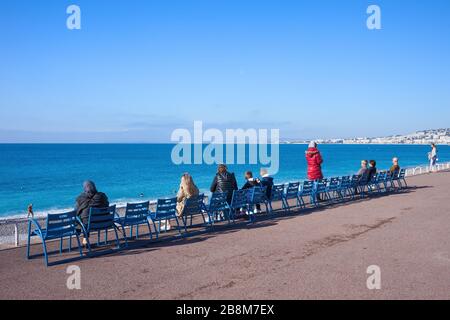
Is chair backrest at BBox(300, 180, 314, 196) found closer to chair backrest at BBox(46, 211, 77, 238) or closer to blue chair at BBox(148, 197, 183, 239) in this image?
blue chair at BBox(148, 197, 183, 239)

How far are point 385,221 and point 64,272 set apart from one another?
23.2 feet

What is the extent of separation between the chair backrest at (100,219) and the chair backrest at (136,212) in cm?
57

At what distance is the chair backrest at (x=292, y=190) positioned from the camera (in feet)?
43.5

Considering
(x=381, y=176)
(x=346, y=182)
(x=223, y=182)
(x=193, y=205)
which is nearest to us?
(x=193, y=205)

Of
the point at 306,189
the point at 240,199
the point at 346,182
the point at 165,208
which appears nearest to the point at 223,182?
the point at 240,199

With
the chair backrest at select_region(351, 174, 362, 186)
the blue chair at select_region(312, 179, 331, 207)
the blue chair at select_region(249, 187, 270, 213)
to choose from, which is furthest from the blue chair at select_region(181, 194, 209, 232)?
the chair backrest at select_region(351, 174, 362, 186)

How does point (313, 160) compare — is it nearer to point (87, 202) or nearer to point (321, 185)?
point (321, 185)

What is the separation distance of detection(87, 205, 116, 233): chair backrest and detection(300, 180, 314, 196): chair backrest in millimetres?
6735

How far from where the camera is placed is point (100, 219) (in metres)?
8.08

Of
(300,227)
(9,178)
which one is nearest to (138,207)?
(300,227)

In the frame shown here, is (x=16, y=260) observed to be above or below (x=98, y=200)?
below

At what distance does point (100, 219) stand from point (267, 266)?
302 centimetres

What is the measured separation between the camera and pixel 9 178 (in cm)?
5925
